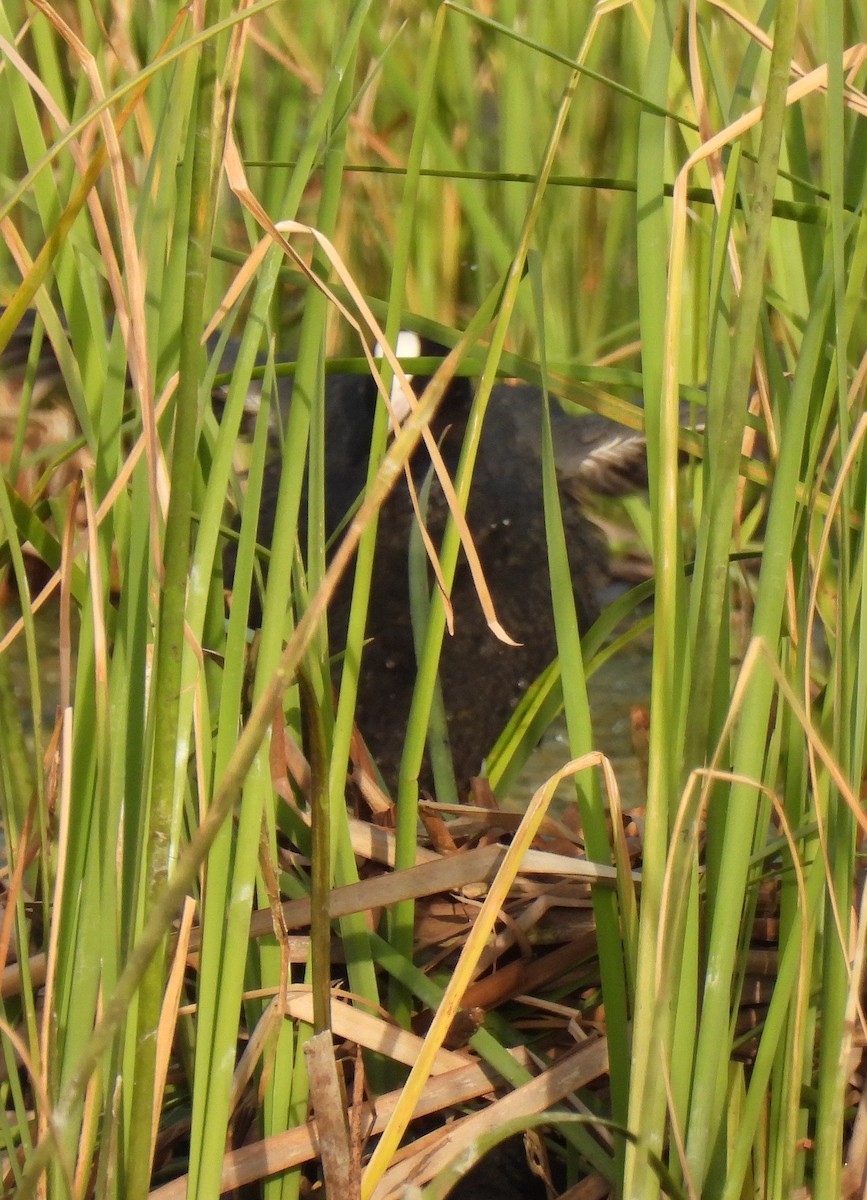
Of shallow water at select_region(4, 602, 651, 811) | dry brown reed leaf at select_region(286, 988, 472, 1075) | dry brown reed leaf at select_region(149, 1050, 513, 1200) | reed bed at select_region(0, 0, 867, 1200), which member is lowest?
shallow water at select_region(4, 602, 651, 811)

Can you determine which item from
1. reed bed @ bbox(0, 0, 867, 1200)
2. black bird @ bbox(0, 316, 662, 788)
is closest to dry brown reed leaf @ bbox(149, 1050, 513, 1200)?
reed bed @ bbox(0, 0, 867, 1200)

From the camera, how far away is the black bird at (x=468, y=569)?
1267mm

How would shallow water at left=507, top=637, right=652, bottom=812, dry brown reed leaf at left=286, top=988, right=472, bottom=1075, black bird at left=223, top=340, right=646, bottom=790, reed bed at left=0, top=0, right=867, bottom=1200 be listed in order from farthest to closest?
black bird at left=223, top=340, right=646, bottom=790
shallow water at left=507, top=637, right=652, bottom=812
dry brown reed leaf at left=286, top=988, right=472, bottom=1075
reed bed at left=0, top=0, right=867, bottom=1200

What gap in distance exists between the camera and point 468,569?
1.34 m

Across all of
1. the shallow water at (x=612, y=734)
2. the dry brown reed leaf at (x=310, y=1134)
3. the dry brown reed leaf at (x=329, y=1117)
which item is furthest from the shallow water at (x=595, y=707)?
the dry brown reed leaf at (x=329, y=1117)

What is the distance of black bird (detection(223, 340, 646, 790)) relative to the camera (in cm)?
127

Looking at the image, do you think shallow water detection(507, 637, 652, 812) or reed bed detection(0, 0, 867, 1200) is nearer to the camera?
reed bed detection(0, 0, 867, 1200)

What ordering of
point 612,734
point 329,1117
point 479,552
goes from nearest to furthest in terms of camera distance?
point 329,1117, point 612,734, point 479,552

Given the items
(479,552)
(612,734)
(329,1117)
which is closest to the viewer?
(329,1117)

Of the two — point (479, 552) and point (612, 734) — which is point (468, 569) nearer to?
point (479, 552)

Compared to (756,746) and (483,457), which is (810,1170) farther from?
(483,457)

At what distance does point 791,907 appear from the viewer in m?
0.49

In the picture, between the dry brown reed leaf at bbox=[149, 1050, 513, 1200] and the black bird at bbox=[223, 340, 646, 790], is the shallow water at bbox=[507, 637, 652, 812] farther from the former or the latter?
the dry brown reed leaf at bbox=[149, 1050, 513, 1200]

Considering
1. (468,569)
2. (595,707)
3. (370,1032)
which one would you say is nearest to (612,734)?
(595,707)
